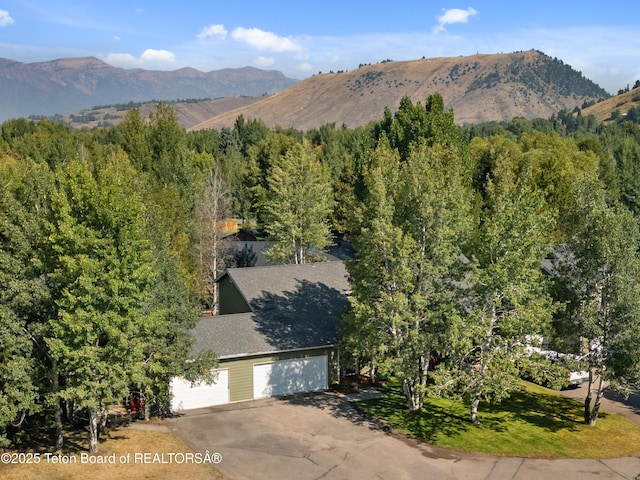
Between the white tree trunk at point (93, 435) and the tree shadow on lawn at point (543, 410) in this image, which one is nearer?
the white tree trunk at point (93, 435)

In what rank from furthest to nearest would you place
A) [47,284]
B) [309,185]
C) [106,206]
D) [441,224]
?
[309,185] < [441,224] < [47,284] < [106,206]

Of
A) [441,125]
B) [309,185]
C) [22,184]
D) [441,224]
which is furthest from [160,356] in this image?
[441,125]

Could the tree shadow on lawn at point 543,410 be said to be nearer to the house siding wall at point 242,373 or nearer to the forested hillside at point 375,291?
the forested hillside at point 375,291

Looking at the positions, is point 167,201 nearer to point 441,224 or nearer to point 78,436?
point 78,436

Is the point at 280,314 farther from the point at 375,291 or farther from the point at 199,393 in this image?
the point at 375,291

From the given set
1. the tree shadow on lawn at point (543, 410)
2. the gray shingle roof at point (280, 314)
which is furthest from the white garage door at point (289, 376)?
the tree shadow on lawn at point (543, 410)

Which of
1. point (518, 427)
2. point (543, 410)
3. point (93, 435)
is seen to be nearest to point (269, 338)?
point (93, 435)
